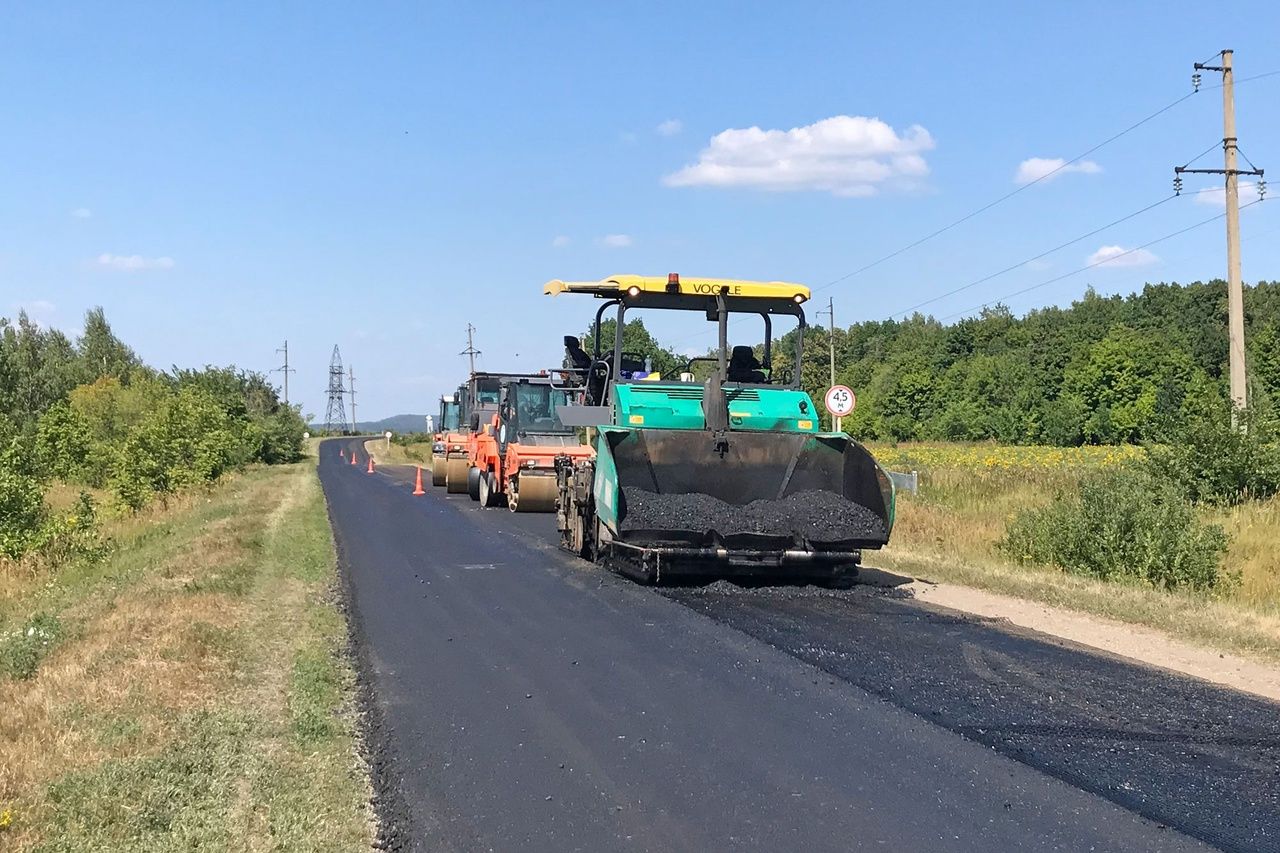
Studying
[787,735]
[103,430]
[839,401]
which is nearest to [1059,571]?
[839,401]

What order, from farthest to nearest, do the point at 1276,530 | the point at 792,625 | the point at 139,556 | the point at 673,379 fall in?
1. the point at 139,556
2. the point at 1276,530
3. the point at 673,379
4. the point at 792,625

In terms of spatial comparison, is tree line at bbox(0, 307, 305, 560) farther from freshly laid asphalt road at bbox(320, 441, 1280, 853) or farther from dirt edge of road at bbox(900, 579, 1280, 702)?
dirt edge of road at bbox(900, 579, 1280, 702)

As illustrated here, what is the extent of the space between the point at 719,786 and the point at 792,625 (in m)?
4.02

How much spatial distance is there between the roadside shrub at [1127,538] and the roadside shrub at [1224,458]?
3.32 m

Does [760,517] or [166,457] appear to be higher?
[166,457]

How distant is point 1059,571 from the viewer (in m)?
13.0

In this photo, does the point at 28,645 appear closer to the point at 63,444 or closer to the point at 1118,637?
the point at 1118,637

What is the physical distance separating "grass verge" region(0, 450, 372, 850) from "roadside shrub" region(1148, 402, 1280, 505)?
41.7 ft

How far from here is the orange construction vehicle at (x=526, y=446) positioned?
22234mm

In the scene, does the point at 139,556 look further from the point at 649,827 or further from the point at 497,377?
the point at 649,827

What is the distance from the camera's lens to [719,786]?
5.18 m

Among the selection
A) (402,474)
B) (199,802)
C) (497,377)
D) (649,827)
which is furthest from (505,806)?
(402,474)

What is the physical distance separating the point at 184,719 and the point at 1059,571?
10.1 metres

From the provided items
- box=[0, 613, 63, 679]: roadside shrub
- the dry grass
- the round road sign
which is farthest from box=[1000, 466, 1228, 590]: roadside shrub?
box=[0, 613, 63, 679]: roadside shrub
